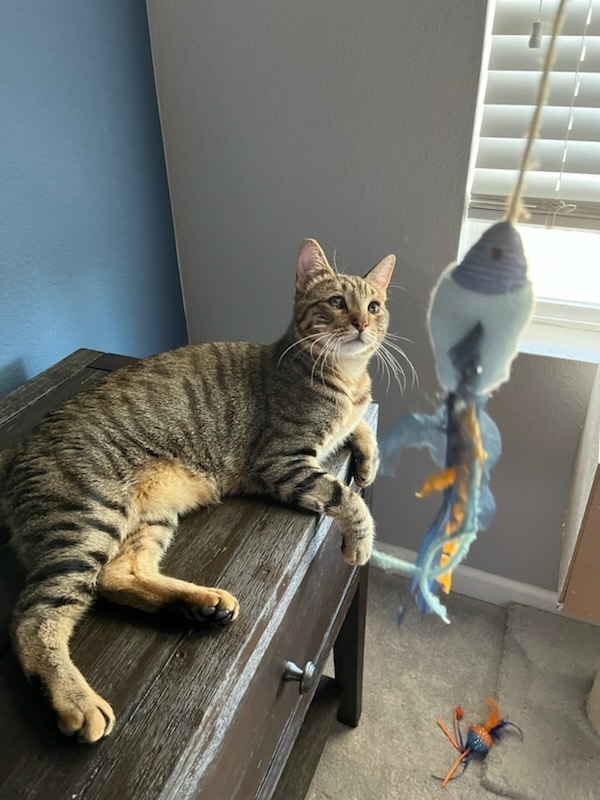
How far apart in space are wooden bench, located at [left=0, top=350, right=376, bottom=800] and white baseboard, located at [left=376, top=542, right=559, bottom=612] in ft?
1.97

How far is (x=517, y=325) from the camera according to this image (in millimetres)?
410

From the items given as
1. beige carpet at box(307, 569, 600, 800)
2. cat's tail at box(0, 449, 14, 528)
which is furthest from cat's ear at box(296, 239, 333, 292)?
beige carpet at box(307, 569, 600, 800)

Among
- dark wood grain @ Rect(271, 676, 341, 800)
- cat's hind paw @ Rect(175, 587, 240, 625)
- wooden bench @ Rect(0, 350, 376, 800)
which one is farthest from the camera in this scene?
dark wood grain @ Rect(271, 676, 341, 800)

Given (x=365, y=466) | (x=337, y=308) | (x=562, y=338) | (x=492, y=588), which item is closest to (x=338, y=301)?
(x=337, y=308)

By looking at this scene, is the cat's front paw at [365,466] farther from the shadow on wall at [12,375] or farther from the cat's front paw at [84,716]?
the shadow on wall at [12,375]

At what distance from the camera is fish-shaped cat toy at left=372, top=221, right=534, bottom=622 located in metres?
0.39

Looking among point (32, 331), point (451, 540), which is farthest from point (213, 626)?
point (32, 331)

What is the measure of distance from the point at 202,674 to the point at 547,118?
3.08 feet

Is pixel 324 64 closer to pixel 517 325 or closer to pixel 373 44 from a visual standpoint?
pixel 373 44

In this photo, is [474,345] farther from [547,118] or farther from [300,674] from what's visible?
[547,118]

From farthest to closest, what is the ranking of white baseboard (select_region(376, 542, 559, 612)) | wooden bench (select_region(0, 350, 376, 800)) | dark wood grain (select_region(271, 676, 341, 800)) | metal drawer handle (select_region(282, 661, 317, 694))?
white baseboard (select_region(376, 542, 559, 612)), dark wood grain (select_region(271, 676, 341, 800)), metal drawer handle (select_region(282, 661, 317, 694)), wooden bench (select_region(0, 350, 376, 800))

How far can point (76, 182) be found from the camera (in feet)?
3.49

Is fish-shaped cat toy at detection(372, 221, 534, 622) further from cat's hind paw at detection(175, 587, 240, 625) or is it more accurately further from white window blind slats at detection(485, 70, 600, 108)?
white window blind slats at detection(485, 70, 600, 108)

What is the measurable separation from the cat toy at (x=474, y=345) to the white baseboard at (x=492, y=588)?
0.91 meters
